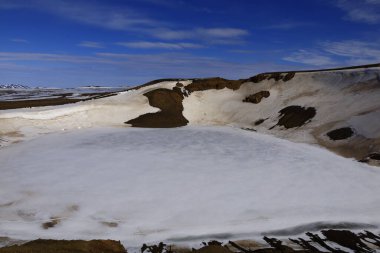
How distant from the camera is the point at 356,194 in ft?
52.9

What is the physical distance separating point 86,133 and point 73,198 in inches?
595

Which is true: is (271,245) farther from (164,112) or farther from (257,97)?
(257,97)

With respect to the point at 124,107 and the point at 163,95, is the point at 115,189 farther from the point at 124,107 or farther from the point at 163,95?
the point at 163,95

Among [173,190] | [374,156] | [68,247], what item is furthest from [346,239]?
[374,156]

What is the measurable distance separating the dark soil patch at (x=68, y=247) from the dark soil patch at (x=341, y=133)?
65.7ft

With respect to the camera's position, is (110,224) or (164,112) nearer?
(110,224)

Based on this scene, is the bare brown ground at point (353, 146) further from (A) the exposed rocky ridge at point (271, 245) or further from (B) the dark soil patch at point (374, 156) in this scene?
(A) the exposed rocky ridge at point (271, 245)

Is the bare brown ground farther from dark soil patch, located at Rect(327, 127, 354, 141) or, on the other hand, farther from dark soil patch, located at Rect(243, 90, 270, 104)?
dark soil patch, located at Rect(243, 90, 270, 104)

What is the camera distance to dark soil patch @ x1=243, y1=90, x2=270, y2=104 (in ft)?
138

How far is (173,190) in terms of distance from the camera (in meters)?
16.0

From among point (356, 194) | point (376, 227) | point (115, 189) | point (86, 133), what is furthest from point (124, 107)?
point (376, 227)

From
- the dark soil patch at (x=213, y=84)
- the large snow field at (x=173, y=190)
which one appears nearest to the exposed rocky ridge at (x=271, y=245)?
the large snow field at (x=173, y=190)

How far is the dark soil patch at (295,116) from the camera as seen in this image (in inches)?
1291

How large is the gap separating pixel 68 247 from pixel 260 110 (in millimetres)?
32608
